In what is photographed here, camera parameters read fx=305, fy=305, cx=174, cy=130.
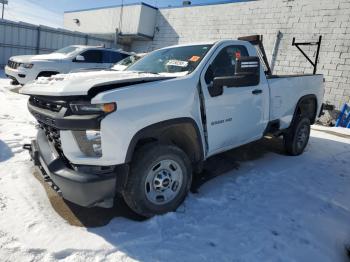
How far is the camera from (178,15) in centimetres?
1836

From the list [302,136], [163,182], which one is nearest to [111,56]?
[302,136]

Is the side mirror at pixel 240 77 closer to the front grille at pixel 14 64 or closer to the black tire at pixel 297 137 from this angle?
the black tire at pixel 297 137

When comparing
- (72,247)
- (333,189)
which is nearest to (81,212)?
(72,247)

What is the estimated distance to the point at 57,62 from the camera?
9961 millimetres

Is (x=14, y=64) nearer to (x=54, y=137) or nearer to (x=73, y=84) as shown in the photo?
(x=54, y=137)

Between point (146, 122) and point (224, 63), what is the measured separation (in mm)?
1584

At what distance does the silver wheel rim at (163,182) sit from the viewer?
303 cm

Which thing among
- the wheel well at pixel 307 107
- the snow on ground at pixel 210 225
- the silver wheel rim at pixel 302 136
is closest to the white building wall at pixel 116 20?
the wheel well at pixel 307 107

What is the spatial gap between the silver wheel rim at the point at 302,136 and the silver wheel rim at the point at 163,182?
331 centimetres

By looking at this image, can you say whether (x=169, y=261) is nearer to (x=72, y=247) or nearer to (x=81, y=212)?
(x=72, y=247)

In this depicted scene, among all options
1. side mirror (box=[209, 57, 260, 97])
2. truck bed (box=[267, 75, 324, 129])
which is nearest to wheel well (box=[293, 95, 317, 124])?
→ truck bed (box=[267, 75, 324, 129])

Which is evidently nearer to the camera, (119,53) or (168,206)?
(168,206)

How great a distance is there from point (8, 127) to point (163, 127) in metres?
4.19

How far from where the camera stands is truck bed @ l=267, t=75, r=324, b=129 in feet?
15.3
